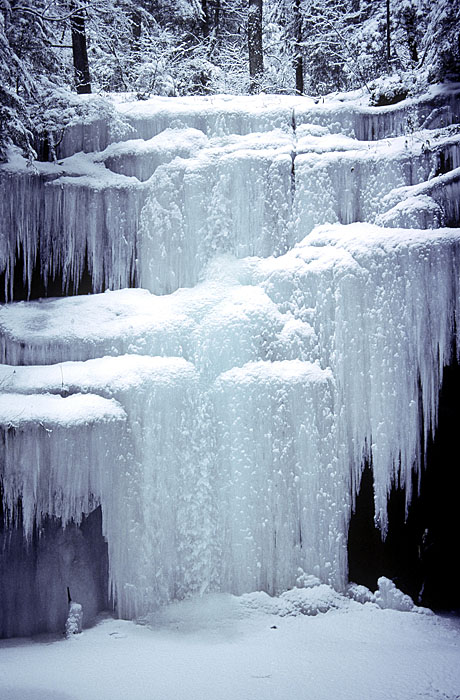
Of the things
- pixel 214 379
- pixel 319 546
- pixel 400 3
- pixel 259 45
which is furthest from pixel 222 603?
pixel 400 3

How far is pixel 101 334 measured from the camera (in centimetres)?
530

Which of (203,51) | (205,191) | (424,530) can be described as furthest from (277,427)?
(203,51)

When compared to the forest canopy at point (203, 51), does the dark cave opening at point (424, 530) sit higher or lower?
lower

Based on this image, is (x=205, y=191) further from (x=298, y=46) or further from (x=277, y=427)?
(x=298, y=46)

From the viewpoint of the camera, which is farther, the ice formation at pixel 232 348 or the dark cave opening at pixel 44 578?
the ice formation at pixel 232 348

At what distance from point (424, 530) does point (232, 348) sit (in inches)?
101

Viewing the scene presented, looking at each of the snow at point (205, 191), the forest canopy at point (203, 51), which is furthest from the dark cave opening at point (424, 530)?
the forest canopy at point (203, 51)

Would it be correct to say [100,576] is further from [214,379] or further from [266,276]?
[266,276]

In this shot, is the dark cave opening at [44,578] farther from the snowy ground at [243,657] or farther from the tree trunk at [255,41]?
the tree trunk at [255,41]

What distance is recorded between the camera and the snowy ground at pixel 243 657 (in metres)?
3.46

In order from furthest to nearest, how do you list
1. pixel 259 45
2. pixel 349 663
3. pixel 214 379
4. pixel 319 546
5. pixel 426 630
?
pixel 259 45
pixel 214 379
pixel 319 546
pixel 426 630
pixel 349 663

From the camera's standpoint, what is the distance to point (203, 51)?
11.0 m

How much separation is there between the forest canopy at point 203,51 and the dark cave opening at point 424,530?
3736 millimetres

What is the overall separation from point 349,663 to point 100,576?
223 cm
